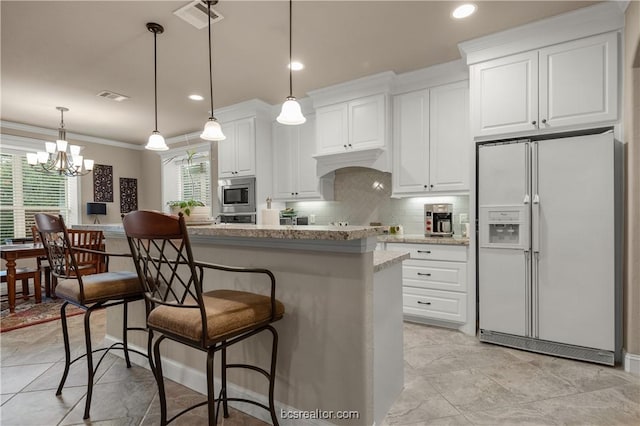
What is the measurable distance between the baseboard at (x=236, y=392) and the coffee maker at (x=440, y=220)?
2.36 meters

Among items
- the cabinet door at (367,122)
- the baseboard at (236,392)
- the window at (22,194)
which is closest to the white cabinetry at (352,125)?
the cabinet door at (367,122)

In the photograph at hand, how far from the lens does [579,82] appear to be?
98.0 inches

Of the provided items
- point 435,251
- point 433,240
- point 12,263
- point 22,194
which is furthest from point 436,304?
point 22,194

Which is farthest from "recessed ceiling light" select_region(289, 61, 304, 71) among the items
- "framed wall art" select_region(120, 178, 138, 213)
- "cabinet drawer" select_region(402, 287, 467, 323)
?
"framed wall art" select_region(120, 178, 138, 213)

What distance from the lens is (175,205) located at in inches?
86.5

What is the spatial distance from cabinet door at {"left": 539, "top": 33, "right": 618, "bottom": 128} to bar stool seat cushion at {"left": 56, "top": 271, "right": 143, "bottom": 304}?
3.20 meters

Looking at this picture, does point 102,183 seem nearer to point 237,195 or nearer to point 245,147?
point 237,195

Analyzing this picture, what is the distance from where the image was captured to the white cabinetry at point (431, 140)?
3.27 meters

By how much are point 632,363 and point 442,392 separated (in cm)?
141

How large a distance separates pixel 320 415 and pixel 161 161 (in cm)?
625

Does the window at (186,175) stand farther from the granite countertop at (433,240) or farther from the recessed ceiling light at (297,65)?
the granite countertop at (433,240)

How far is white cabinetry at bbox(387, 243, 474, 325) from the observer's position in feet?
10.0

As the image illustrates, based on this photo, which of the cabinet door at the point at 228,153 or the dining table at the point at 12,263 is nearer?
the dining table at the point at 12,263

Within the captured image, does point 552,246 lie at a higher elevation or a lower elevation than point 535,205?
lower
